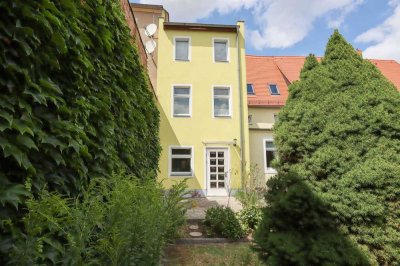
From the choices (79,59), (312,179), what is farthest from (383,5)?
(79,59)

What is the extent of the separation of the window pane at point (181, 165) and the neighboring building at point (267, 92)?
10.0 feet

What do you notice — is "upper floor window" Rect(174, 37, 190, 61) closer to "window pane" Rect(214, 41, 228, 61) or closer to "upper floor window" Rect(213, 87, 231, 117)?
"window pane" Rect(214, 41, 228, 61)

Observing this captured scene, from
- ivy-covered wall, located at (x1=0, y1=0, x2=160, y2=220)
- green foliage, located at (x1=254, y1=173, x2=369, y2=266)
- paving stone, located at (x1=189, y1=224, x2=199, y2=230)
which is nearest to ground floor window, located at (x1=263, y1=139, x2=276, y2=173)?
paving stone, located at (x1=189, y1=224, x2=199, y2=230)

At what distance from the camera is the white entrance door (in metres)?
13.0

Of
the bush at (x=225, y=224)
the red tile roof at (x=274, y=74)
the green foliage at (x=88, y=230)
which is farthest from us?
the red tile roof at (x=274, y=74)

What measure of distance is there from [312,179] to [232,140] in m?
9.60

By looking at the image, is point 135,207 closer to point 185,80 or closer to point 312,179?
point 312,179

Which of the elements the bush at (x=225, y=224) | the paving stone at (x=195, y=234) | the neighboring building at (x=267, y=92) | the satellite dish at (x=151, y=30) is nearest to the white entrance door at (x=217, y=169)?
the neighboring building at (x=267, y=92)

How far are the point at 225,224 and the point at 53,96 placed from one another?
15.3 ft

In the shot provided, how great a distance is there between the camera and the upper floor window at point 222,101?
13.6m

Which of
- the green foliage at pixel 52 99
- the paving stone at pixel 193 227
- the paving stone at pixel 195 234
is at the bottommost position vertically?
the paving stone at pixel 195 234

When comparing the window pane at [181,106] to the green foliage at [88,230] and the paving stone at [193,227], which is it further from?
the green foliage at [88,230]

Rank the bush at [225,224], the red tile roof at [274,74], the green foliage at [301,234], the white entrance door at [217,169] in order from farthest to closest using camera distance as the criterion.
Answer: the red tile roof at [274,74] → the white entrance door at [217,169] → the bush at [225,224] → the green foliage at [301,234]

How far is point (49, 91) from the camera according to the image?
1.82 meters
